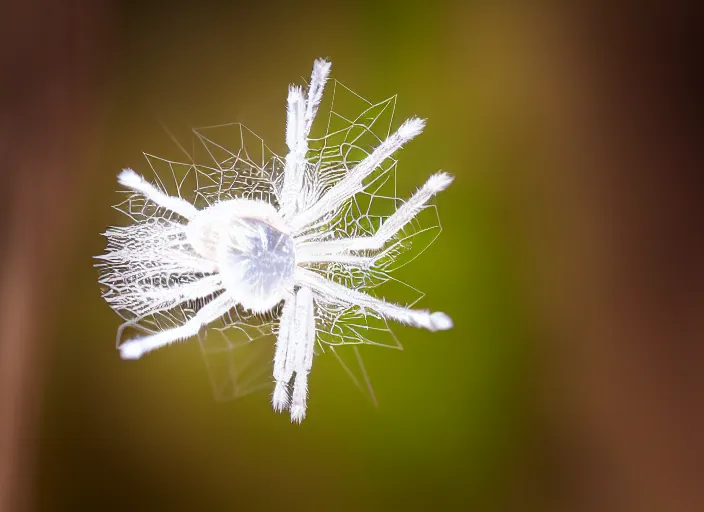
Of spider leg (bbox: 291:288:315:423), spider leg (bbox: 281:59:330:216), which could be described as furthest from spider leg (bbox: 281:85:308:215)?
spider leg (bbox: 291:288:315:423)

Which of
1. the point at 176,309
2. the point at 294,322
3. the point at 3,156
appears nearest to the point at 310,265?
the point at 294,322

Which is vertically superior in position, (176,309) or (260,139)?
(260,139)

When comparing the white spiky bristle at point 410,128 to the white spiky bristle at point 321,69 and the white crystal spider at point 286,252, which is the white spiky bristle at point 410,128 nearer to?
the white crystal spider at point 286,252

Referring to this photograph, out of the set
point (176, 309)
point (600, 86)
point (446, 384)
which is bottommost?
point (446, 384)

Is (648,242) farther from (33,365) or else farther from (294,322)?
(33,365)

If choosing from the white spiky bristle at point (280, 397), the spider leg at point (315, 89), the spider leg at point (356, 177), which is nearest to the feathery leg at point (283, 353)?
the white spiky bristle at point (280, 397)

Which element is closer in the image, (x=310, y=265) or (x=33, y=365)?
(x=310, y=265)
